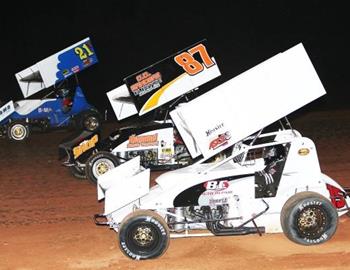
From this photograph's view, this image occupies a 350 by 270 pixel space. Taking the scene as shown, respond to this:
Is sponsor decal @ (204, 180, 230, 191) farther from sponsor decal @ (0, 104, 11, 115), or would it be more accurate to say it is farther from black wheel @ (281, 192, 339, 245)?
sponsor decal @ (0, 104, 11, 115)

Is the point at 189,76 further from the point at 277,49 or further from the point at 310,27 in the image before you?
the point at 310,27

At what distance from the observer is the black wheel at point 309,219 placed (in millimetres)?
7598

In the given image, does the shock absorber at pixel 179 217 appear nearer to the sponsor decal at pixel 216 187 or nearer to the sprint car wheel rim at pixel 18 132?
the sponsor decal at pixel 216 187

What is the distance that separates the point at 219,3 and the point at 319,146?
2085 cm

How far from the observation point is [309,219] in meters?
7.67

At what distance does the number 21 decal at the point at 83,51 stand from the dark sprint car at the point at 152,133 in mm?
3820

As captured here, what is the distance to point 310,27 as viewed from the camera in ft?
99.9

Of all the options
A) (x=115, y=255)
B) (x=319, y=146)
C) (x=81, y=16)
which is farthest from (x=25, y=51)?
(x=115, y=255)

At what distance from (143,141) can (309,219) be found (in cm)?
482

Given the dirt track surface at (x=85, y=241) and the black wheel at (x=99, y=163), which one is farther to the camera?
the black wheel at (x=99, y=163)

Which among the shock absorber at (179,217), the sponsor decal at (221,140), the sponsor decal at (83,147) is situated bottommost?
the shock absorber at (179,217)

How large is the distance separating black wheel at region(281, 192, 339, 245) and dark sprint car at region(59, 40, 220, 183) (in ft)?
14.1

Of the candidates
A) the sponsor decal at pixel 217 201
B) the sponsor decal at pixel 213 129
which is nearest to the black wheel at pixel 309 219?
the sponsor decal at pixel 217 201

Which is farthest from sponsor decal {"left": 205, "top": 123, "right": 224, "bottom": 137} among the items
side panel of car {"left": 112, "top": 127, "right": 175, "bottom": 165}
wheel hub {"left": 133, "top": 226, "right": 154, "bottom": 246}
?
side panel of car {"left": 112, "top": 127, "right": 175, "bottom": 165}
